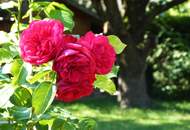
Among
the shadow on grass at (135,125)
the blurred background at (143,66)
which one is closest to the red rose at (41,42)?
the blurred background at (143,66)

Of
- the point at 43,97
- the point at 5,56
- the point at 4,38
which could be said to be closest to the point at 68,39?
the point at 43,97

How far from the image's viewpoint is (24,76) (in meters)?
1.82

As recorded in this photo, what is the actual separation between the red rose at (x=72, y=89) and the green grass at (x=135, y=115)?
8.84 metres

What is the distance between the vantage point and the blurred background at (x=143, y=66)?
12.5m

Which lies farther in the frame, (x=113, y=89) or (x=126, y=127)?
(x=126, y=127)

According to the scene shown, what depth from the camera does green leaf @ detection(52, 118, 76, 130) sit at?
1864 mm

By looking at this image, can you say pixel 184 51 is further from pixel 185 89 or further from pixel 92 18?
pixel 92 18

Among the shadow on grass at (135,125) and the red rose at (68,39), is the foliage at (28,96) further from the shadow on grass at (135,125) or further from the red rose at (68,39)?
the shadow on grass at (135,125)

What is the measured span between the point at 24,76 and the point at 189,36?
14.5 meters

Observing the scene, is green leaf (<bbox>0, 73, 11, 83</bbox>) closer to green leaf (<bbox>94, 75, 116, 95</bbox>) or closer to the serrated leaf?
the serrated leaf

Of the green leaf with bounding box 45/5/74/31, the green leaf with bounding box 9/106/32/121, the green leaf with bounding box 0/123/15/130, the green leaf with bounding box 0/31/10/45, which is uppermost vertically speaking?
the green leaf with bounding box 45/5/74/31

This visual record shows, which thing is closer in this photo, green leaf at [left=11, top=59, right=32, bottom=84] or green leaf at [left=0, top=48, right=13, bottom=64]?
green leaf at [left=11, top=59, right=32, bottom=84]

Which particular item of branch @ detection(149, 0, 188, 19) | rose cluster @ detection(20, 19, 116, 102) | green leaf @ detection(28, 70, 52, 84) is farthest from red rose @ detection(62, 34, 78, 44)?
branch @ detection(149, 0, 188, 19)

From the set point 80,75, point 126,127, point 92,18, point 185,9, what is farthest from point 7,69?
point 185,9
